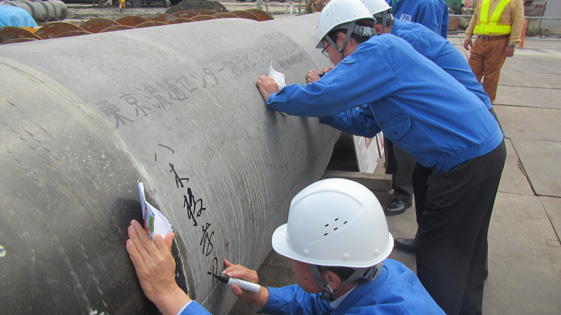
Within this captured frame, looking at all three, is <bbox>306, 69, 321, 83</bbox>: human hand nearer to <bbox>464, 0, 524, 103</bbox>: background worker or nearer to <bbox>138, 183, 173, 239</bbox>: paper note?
<bbox>138, 183, 173, 239</bbox>: paper note

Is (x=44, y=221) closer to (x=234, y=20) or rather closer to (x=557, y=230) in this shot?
(x=234, y=20)

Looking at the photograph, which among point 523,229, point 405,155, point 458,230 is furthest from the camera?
point 405,155

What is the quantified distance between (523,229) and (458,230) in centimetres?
163

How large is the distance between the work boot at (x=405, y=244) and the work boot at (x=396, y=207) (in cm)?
46

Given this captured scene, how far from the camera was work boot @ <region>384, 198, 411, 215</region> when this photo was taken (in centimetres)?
361

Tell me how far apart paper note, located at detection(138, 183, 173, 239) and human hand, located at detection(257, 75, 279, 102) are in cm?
96

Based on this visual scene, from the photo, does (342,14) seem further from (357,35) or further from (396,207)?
(396,207)

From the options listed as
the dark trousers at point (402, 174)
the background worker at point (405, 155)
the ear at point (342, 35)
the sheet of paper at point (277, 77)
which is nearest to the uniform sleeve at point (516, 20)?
the background worker at point (405, 155)

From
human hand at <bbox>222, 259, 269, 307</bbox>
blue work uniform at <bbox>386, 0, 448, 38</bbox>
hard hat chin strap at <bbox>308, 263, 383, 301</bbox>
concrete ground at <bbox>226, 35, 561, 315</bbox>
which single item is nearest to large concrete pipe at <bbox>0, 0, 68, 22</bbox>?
blue work uniform at <bbox>386, 0, 448, 38</bbox>

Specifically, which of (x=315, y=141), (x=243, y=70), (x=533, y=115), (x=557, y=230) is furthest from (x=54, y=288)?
(x=533, y=115)

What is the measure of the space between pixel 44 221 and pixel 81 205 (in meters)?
0.09

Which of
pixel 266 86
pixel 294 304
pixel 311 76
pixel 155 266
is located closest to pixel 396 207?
pixel 311 76

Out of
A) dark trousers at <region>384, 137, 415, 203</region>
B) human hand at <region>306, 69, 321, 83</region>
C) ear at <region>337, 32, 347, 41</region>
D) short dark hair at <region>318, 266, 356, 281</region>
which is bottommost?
dark trousers at <region>384, 137, 415, 203</region>

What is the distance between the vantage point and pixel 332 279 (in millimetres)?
1370
